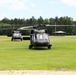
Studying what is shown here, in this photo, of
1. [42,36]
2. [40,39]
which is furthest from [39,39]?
[42,36]

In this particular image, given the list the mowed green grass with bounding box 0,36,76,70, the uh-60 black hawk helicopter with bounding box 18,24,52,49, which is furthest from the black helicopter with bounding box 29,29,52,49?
the mowed green grass with bounding box 0,36,76,70

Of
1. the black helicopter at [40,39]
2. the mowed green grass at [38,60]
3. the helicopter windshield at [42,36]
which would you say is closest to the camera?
the mowed green grass at [38,60]

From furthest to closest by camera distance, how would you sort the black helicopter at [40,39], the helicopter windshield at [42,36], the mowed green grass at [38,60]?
the helicopter windshield at [42,36], the black helicopter at [40,39], the mowed green grass at [38,60]

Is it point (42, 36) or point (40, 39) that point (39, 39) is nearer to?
point (40, 39)

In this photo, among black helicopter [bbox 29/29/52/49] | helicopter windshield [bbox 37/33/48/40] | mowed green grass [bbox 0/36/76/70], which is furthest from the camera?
helicopter windshield [bbox 37/33/48/40]

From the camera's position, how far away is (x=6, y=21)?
157m

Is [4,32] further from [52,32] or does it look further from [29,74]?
[29,74]

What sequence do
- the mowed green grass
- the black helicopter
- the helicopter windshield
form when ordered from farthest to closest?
the helicopter windshield
the black helicopter
the mowed green grass

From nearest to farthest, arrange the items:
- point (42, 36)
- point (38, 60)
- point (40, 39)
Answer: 1. point (38, 60)
2. point (40, 39)
3. point (42, 36)

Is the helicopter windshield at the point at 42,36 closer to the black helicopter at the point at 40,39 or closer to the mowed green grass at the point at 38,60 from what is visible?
the black helicopter at the point at 40,39

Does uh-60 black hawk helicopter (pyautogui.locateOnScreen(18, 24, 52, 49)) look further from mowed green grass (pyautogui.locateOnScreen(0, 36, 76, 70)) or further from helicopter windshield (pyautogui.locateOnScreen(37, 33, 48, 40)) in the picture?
mowed green grass (pyautogui.locateOnScreen(0, 36, 76, 70))

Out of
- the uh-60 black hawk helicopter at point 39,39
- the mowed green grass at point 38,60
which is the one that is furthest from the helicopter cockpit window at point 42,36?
the mowed green grass at point 38,60

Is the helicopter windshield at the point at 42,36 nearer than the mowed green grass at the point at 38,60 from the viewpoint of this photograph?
No

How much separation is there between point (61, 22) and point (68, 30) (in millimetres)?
12360
